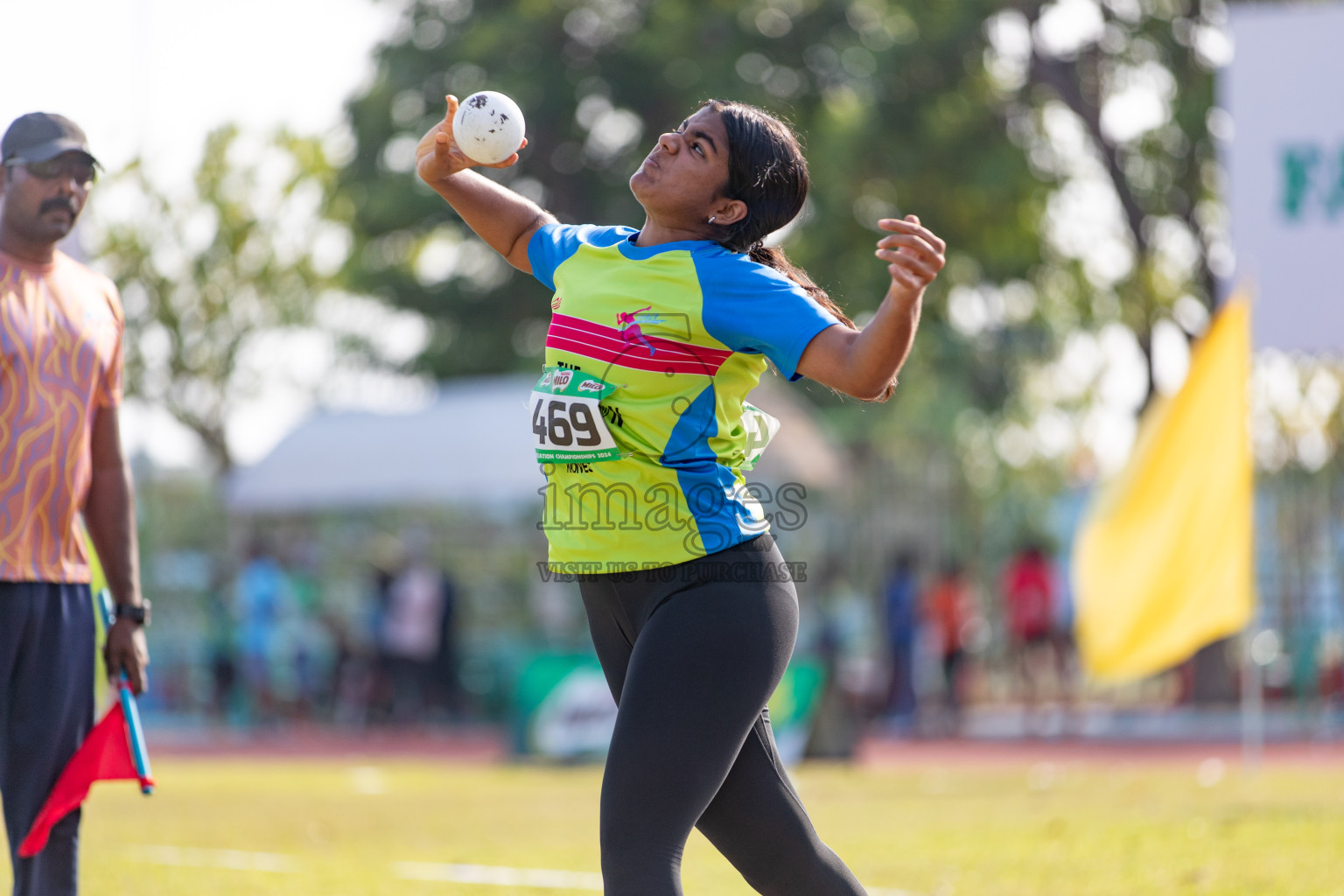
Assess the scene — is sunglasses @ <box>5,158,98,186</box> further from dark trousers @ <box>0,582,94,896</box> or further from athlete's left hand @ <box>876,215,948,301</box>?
athlete's left hand @ <box>876,215,948,301</box>

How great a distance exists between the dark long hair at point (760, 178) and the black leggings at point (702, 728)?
64 cm

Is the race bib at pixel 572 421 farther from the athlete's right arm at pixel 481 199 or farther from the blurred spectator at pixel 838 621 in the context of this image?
the blurred spectator at pixel 838 621

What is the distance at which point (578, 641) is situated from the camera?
20688mm

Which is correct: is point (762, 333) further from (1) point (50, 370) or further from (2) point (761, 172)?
(1) point (50, 370)

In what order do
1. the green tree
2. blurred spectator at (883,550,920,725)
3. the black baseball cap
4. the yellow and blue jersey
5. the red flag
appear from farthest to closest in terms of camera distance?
the green tree → blurred spectator at (883,550,920,725) → the black baseball cap → the red flag → the yellow and blue jersey

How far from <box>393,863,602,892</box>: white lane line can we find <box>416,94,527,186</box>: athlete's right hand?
356 cm

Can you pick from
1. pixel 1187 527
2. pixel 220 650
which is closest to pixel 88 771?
pixel 1187 527

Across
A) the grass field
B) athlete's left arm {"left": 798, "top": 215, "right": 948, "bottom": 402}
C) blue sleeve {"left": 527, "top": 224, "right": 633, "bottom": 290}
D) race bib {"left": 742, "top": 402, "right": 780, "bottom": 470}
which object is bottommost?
the grass field

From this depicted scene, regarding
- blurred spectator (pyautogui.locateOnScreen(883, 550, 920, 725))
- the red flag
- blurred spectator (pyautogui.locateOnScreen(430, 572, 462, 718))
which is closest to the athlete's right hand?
the red flag

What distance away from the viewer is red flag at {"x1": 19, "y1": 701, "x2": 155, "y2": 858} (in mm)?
4195

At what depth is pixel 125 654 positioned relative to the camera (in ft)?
14.7

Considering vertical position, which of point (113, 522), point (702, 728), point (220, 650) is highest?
point (113, 522)

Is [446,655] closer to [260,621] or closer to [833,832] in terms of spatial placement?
[260,621]

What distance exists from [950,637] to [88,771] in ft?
52.3
